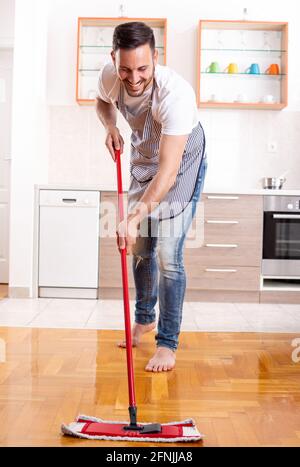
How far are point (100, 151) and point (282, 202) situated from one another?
1.39m

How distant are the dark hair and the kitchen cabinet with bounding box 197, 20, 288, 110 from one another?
258cm

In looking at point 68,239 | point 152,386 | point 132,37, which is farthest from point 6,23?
point 152,386

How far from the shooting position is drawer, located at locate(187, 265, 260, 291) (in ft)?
13.1

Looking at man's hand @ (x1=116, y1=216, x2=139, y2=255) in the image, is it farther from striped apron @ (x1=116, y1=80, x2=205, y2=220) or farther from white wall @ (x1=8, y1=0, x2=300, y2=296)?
white wall @ (x1=8, y1=0, x2=300, y2=296)

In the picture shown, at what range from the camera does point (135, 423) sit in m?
1.59

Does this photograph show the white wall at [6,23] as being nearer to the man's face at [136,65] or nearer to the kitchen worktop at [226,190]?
the kitchen worktop at [226,190]

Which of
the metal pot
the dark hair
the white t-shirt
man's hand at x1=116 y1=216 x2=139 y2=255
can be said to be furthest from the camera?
the metal pot

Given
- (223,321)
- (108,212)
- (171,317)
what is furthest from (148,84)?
(108,212)

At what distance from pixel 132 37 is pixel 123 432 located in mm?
1080

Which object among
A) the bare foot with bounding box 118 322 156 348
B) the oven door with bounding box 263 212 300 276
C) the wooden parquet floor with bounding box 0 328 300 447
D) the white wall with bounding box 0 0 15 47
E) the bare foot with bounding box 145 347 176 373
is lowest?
the wooden parquet floor with bounding box 0 328 300 447

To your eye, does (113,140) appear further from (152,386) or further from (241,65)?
(241,65)

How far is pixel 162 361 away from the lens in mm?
2279

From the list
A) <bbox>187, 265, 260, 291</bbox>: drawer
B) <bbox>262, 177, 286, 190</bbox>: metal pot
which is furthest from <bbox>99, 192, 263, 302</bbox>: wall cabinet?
<bbox>262, 177, 286, 190</bbox>: metal pot

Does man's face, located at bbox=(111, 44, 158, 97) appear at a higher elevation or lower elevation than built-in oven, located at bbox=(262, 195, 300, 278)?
higher
